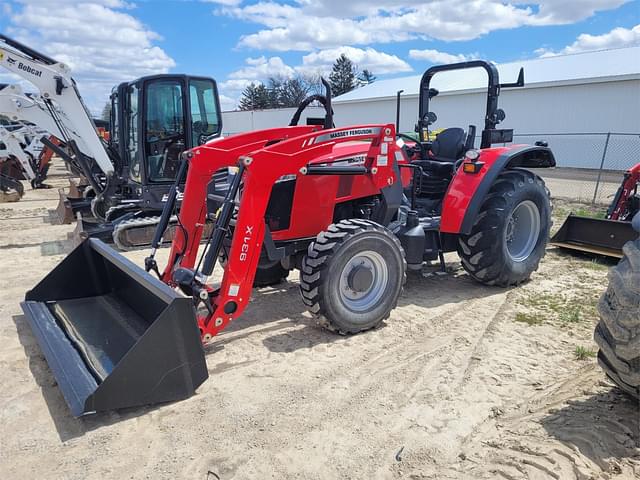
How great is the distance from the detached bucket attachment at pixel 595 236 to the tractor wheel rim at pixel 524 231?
4.04 ft

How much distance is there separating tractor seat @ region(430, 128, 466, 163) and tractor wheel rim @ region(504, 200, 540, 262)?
2.95 ft

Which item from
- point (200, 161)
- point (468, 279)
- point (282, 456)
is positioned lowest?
point (468, 279)

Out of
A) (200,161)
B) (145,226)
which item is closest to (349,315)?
(200,161)

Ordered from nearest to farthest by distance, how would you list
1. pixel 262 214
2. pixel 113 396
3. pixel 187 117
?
pixel 113 396 < pixel 262 214 < pixel 187 117

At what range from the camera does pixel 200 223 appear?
4.29 m

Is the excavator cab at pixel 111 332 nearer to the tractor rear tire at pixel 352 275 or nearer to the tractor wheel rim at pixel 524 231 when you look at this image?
the tractor rear tire at pixel 352 275

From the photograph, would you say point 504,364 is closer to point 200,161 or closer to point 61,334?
point 200,161

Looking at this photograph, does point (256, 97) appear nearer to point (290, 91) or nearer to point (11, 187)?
point (290, 91)

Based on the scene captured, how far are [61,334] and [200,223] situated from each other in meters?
1.29

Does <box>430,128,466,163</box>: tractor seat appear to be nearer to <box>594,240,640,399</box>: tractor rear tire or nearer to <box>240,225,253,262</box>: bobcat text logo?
<box>240,225,253,262</box>: bobcat text logo

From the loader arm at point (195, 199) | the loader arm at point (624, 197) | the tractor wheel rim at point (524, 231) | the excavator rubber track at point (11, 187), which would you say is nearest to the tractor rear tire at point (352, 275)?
the loader arm at point (195, 199)

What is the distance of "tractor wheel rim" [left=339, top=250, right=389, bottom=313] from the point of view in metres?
4.15

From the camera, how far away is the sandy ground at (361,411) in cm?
263

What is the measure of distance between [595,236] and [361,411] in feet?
16.0
